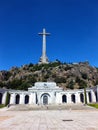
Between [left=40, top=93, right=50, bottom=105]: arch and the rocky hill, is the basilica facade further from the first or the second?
the rocky hill

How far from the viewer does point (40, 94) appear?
57.7 meters

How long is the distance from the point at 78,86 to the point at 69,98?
65.7 ft

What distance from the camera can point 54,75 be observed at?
8881 cm

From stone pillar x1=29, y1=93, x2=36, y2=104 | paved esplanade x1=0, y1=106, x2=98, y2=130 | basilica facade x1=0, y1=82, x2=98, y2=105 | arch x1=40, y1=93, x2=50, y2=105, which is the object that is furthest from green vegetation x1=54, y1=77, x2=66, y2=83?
paved esplanade x1=0, y1=106, x2=98, y2=130

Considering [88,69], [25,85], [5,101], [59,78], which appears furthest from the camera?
[88,69]

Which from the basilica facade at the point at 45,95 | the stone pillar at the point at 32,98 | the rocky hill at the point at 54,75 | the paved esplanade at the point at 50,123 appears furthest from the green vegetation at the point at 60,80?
the paved esplanade at the point at 50,123

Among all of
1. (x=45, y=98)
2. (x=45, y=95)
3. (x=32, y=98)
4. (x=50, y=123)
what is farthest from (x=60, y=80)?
(x=50, y=123)

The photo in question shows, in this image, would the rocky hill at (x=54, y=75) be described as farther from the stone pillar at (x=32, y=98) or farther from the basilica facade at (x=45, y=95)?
the stone pillar at (x=32, y=98)

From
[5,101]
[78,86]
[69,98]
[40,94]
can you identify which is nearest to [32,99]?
[40,94]

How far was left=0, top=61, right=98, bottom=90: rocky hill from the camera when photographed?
8075cm

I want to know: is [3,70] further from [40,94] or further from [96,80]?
[96,80]

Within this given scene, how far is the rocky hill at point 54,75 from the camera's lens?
8075 cm

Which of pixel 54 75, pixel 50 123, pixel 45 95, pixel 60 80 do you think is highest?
pixel 54 75

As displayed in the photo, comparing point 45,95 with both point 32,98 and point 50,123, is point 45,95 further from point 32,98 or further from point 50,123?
point 50,123
